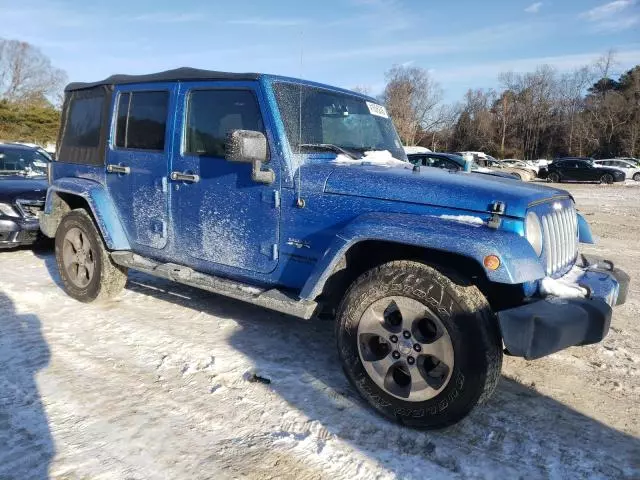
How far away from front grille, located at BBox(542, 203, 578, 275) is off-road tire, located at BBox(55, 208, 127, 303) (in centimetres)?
385

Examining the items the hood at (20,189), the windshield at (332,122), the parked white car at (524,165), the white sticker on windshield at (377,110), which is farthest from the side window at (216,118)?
the parked white car at (524,165)

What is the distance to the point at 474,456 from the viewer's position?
2732 mm

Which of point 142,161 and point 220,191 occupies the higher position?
point 142,161

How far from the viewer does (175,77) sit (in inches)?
170

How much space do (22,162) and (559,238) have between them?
8203 millimetres

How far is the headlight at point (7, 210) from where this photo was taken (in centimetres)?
686

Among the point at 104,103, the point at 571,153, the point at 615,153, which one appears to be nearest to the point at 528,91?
the point at 571,153

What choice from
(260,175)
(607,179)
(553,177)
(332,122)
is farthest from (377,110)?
(553,177)

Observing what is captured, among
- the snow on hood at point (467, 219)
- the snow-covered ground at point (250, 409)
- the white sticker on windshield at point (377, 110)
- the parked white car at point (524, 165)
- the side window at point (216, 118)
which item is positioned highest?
the parked white car at point (524, 165)

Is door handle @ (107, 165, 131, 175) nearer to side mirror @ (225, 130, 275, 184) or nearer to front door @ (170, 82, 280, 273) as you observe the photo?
A: front door @ (170, 82, 280, 273)

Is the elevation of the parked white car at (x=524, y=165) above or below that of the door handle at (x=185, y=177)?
above

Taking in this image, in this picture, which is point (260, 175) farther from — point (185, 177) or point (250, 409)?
point (250, 409)

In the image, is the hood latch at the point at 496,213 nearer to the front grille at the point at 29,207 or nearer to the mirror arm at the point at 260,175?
the mirror arm at the point at 260,175

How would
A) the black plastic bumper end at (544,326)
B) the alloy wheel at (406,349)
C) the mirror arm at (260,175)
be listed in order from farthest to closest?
1. the mirror arm at (260,175)
2. the alloy wheel at (406,349)
3. the black plastic bumper end at (544,326)
